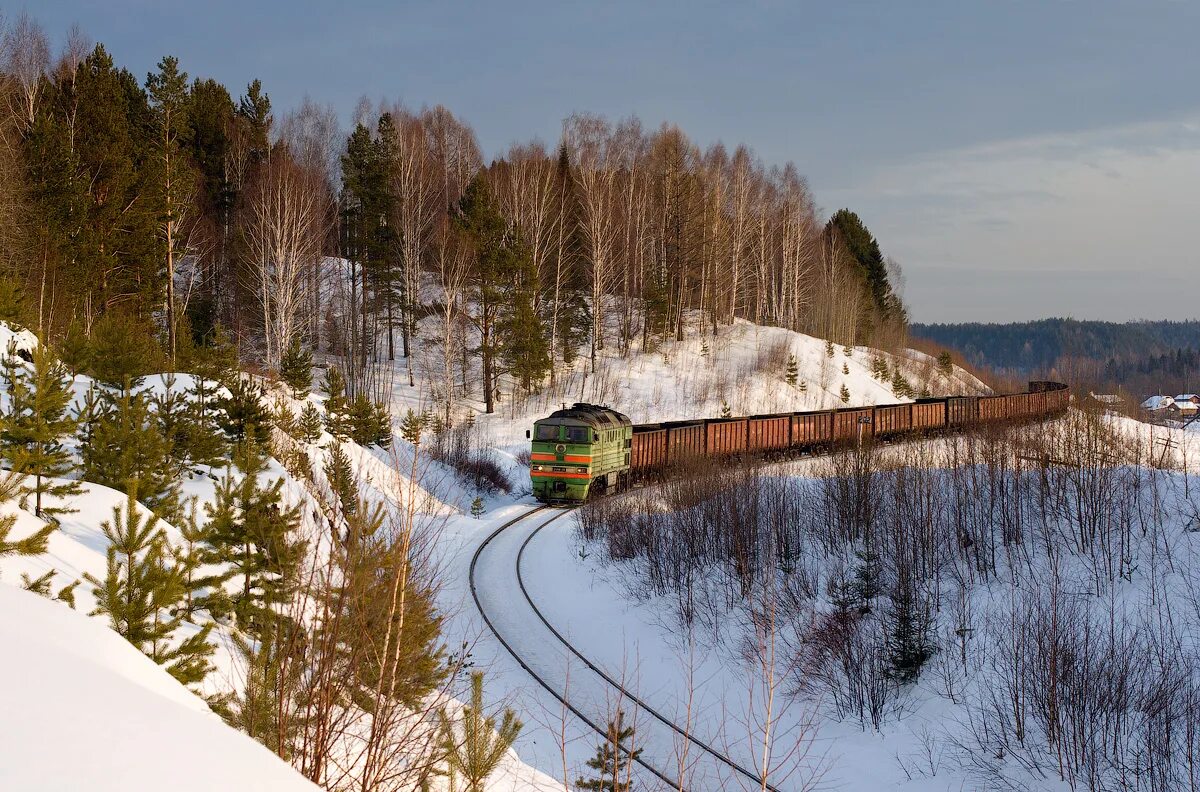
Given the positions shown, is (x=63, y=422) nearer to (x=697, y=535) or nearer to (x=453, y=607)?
(x=453, y=607)

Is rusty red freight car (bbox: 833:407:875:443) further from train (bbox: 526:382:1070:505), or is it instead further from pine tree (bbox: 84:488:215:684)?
pine tree (bbox: 84:488:215:684)

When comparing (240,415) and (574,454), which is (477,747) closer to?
(240,415)

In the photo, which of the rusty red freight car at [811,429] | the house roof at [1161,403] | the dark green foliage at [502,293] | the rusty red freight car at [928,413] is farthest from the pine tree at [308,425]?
the rusty red freight car at [928,413]

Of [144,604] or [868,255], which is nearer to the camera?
[144,604]

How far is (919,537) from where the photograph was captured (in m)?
13.8

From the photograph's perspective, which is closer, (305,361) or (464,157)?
(305,361)

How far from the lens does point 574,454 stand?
22.7m

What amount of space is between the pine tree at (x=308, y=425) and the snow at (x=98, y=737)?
16.8 metres

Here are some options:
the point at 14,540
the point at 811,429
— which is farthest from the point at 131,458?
the point at 811,429

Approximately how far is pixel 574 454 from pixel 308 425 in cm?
783

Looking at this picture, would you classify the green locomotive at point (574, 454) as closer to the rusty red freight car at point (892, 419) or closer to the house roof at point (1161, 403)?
the house roof at point (1161, 403)

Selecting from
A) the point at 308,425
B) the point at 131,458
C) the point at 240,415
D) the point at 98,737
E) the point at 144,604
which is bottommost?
the point at 144,604

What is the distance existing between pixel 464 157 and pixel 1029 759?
53026 millimetres

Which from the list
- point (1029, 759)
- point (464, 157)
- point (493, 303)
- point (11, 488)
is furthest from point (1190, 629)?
point (464, 157)
